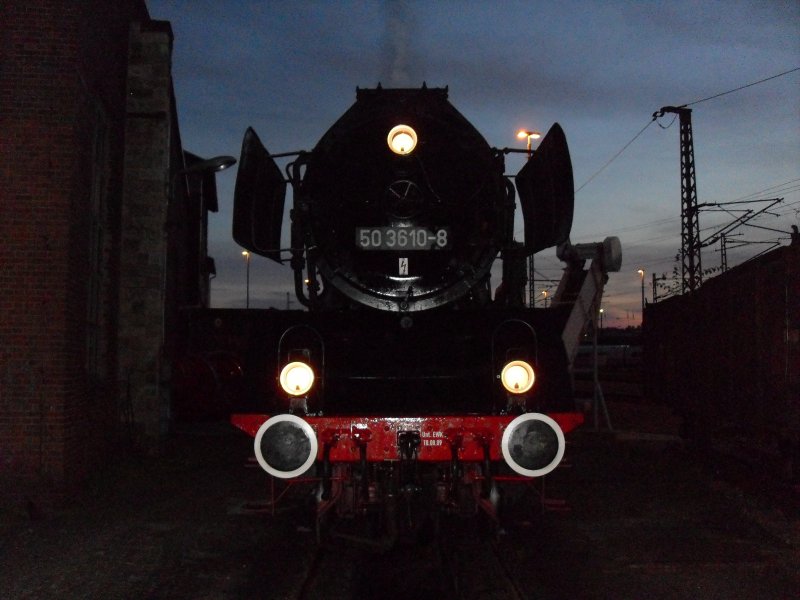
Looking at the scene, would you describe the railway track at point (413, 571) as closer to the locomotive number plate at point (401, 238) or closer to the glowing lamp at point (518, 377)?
the glowing lamp at point (518, 377)

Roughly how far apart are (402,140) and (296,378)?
2048 mm

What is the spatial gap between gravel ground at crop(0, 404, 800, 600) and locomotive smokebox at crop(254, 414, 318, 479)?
32.3 inches

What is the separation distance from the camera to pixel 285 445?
186 inches

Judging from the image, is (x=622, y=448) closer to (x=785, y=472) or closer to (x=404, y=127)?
(x=785, y=472)

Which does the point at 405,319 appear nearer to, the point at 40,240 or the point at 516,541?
the point at 516,541

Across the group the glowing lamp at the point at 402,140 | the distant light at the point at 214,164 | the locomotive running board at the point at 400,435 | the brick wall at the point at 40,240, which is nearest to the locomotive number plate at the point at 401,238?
the glowing lamp at the point at 402,140

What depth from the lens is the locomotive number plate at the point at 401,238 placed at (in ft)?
19.2

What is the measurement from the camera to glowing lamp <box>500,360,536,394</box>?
508cm

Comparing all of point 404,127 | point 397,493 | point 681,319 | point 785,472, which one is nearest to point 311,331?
point 397,493

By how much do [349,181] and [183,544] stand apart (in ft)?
9.94

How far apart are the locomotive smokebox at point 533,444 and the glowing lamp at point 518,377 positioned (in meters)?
0.33

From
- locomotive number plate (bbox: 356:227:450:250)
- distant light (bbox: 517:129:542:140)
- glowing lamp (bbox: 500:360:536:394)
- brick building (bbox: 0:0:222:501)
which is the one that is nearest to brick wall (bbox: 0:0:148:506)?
brick building (bbox: 0:0:222:501)

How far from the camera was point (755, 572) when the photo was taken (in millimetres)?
5207

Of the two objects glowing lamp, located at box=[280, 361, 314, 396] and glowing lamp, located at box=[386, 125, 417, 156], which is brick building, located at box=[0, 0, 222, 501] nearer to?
glowing lamp, located at box=[280, 361, 314, 396]
